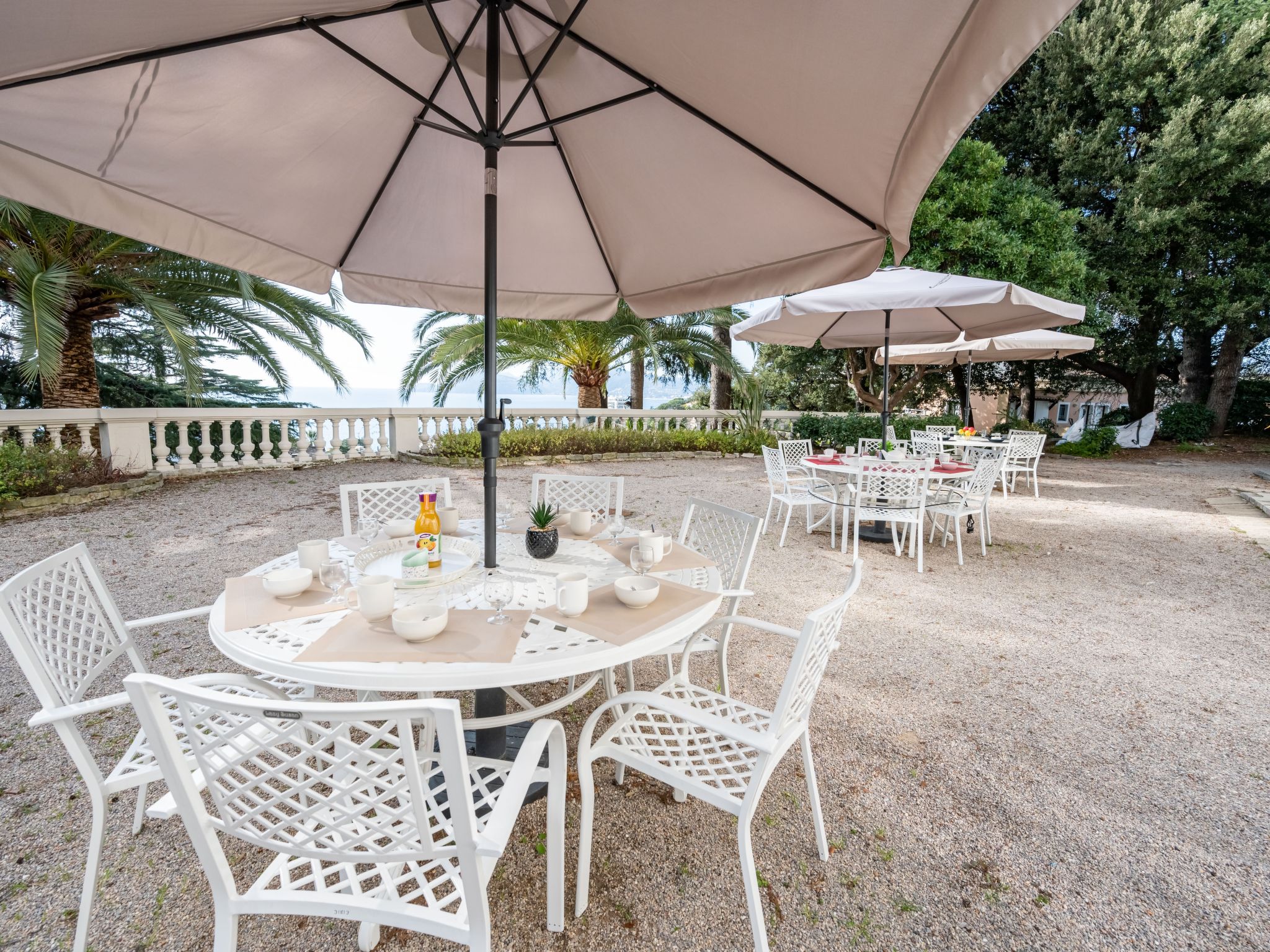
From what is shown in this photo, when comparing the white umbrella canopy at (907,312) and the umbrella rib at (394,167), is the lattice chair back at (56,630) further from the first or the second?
the white umbrella canopy at (907,312)

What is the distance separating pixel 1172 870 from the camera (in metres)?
1.83

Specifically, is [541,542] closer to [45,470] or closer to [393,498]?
[393,498]

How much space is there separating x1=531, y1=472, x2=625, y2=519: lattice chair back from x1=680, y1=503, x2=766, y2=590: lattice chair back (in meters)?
0.64

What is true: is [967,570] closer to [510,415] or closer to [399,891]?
[399,891]

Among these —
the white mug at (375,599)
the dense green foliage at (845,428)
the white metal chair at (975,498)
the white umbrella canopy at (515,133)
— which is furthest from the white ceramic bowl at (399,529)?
the dense green foliage at (845,428)

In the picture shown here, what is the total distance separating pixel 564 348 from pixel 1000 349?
835cm

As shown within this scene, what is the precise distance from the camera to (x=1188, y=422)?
1480 cm

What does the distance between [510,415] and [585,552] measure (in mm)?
8635

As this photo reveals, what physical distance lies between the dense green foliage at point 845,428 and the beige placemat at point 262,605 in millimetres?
11904

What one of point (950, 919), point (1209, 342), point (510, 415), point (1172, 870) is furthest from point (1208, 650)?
point (1209, 342)

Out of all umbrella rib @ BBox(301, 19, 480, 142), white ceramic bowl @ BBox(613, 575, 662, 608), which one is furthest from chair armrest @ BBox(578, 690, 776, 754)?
umbrella rib @ BBox(301, 19, 480, 142)

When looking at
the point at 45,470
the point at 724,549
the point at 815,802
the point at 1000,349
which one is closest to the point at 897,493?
the point at 724,549

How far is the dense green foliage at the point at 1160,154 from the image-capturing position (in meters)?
12.3

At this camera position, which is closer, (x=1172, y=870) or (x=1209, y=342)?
(x=1172, y=870)
